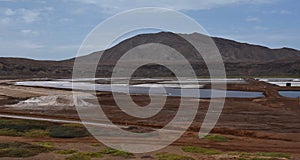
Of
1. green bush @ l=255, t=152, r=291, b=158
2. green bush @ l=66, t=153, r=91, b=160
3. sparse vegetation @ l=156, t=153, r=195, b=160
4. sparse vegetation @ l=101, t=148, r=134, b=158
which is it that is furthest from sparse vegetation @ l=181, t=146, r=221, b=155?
green bush @ l=66, t=153, r=91, b=160

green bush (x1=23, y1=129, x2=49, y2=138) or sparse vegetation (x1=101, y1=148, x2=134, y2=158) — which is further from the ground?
green bush (x1=23, y1=129, x2=49, y2=138)

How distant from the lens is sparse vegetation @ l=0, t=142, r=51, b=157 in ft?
73.2

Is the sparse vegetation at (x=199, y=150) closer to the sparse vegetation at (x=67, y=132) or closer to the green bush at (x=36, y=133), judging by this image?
the sparse vegetation at (x=67, y=132)

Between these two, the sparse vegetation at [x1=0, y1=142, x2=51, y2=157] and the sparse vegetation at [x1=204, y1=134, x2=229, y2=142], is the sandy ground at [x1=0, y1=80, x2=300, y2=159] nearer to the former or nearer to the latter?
the sparse vegetation at [x1=204, y1=134, x2=229, y2=142]

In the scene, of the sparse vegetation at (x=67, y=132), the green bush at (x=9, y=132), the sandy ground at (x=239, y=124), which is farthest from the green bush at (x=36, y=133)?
the sandy ground at (x=239, y=124)

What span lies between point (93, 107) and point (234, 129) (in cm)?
2064

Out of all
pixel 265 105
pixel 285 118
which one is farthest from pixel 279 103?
pixel 285 118

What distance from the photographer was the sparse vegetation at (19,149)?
73.2ft

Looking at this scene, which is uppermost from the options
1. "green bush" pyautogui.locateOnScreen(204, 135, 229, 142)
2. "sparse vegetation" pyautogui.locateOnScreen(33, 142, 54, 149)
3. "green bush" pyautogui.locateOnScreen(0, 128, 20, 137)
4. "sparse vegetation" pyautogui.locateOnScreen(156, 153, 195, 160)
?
"green bush" pyautogui.locateOnScreen(0, 128, 20, 137)

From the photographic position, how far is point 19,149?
23.1 metres

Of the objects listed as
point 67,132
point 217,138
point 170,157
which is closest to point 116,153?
point 170,157

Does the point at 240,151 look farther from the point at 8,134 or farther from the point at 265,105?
the point at 265,105

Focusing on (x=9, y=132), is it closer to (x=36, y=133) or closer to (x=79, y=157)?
(x=36, y=133)

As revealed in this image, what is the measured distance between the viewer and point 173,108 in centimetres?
4875
